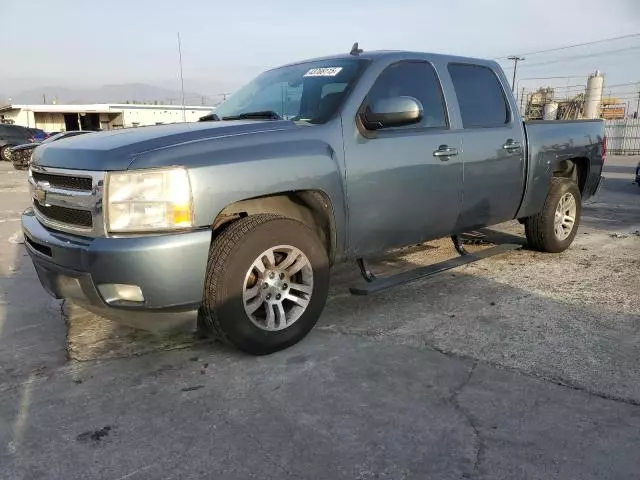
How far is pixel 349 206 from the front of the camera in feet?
12.1

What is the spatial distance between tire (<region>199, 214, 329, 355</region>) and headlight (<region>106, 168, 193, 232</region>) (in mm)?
381

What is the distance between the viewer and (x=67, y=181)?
3162 mm

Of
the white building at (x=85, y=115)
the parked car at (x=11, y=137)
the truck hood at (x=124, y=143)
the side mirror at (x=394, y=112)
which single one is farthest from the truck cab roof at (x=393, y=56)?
the white building at (x=85, y=115)

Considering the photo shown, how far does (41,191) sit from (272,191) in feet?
4.86

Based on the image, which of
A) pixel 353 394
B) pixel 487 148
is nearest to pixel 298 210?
pixel 353 394

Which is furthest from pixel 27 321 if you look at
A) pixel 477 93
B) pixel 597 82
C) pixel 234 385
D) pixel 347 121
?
Answer: pixel 597 82

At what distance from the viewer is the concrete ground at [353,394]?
2.36 meters

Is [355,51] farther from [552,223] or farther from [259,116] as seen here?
[552,223]

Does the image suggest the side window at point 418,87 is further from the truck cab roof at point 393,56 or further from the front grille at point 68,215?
the front grille at point 68,215

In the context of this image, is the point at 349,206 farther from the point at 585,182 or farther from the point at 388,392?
the point at 585,182

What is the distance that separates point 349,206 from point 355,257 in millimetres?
435

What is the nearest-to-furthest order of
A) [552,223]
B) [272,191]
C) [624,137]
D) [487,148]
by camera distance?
1. [272,191]
2. [487,148]
3. [552,223]
4. [624,137]

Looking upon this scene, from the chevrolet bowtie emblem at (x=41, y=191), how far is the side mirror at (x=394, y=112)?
2099 millimetres

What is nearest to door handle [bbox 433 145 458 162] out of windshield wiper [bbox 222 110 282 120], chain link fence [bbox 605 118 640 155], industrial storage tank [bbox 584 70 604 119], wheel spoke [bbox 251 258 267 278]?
windshield wiper [bbox 222 110 282 120]
